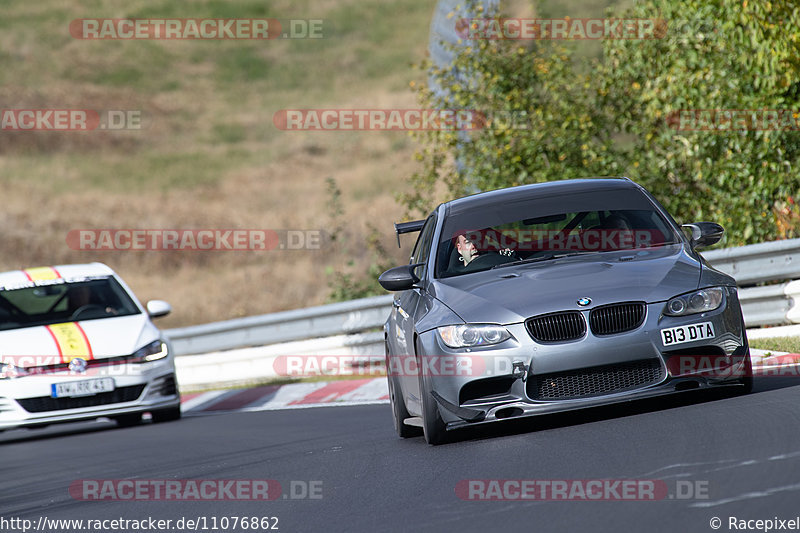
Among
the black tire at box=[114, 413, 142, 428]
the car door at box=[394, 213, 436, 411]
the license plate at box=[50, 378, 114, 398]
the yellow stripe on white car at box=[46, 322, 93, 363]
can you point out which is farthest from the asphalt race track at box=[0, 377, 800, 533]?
the black tire at box=[114, 413, 142, 428]

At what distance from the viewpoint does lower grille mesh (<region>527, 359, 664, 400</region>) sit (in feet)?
24.0

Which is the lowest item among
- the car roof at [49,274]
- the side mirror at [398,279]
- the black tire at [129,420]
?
the black tire at [129,420]

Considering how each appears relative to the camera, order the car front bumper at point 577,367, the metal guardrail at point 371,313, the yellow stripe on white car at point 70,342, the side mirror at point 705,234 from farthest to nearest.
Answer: the yellow stripe on white car at point 70,342 < the metal guardrail at point 371,313 < the side mirror at point 705,234 < the car front bumper at point 577,367

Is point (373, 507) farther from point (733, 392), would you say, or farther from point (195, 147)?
point (195, 147)

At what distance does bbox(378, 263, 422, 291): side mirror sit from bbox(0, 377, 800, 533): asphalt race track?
1013 millimetres

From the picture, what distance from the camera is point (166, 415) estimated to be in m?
13.8

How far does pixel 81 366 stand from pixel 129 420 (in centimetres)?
201

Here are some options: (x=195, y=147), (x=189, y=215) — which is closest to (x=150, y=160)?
(x=195, y=147)

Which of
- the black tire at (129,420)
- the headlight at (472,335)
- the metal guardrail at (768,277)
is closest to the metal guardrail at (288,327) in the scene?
the black tire at (129,420)

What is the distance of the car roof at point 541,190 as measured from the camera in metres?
8.88

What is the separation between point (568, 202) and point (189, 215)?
123 feet

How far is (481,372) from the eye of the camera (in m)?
7.38

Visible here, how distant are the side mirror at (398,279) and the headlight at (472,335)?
85 centimetres

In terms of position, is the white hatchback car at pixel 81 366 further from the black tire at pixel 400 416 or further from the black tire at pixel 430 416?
the black tire at pixel 430 416
